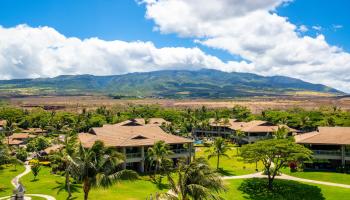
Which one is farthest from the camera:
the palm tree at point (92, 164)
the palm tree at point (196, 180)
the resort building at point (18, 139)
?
the resort building at point (18, 139)

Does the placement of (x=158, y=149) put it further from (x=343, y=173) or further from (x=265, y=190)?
(x=343, y=173)

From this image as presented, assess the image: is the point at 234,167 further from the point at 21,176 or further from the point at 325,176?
the point at 21,176

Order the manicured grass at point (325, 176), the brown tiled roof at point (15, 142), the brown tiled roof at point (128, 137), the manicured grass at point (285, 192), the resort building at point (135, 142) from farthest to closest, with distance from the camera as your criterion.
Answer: the brown tiled roof at point (15, 142) < the brown tiled roof at point (128, 137) < the resort building at point (135, 142) < the manicured grass at point (325, 176) < the manicured grass at point (285, 192)

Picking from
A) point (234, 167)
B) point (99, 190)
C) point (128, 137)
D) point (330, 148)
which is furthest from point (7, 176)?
point (330, 148)

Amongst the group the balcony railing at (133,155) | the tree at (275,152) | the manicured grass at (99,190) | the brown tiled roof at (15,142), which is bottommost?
the manicured grass at (99,190)

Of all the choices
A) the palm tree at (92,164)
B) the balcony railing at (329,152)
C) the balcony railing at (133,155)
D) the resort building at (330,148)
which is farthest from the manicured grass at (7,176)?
the balcony railing at (329,152)

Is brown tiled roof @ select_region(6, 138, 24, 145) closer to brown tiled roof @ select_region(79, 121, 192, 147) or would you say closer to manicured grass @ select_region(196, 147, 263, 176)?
brown tiled roof @ select_region(79, 121, 192, 147)

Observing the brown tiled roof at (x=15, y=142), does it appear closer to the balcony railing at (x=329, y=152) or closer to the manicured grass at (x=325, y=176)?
the manicured grass at (x=325, y=176)
